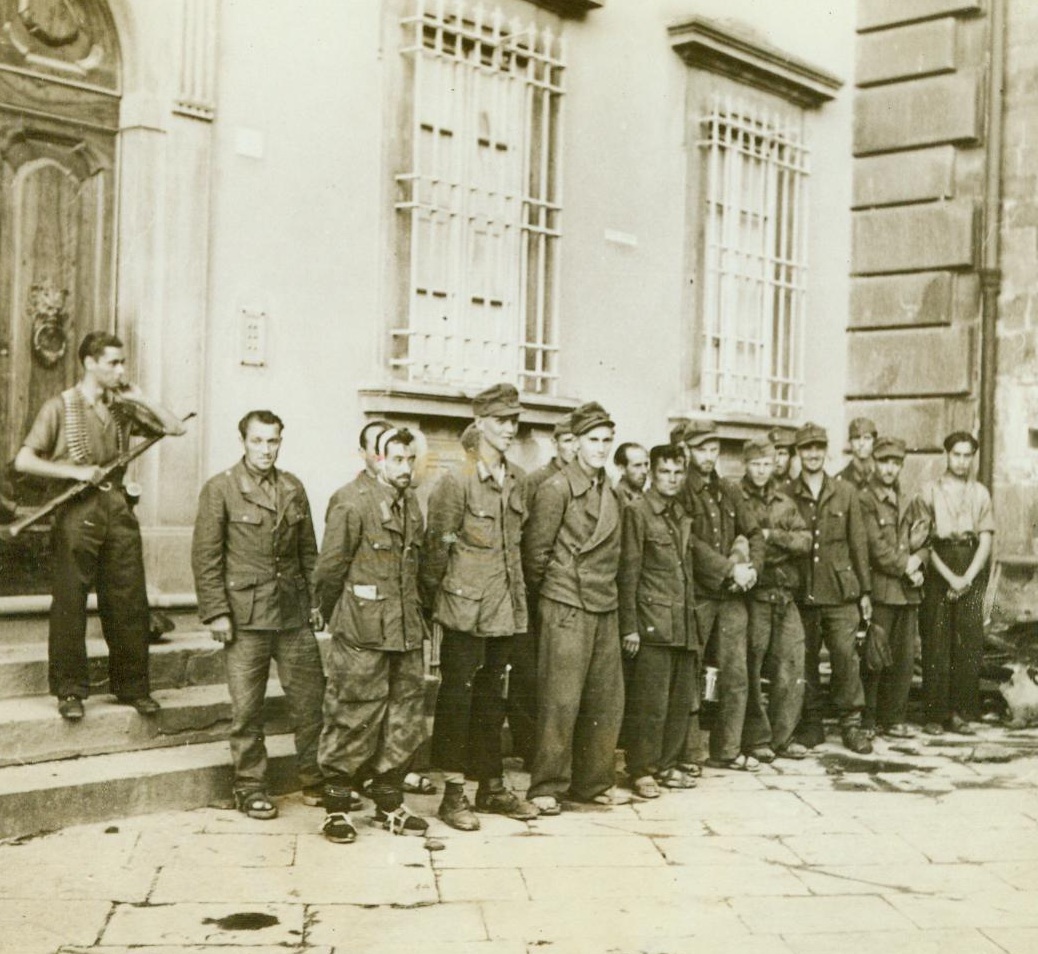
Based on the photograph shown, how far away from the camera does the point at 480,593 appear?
6609mm

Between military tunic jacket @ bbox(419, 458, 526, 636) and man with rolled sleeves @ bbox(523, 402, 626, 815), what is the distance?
0.21 metres

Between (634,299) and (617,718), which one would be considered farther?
(634,299)

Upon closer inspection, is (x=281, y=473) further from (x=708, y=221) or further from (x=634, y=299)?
A: (x=708, y=221)

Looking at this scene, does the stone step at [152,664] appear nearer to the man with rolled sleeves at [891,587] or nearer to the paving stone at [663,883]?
the paving stone at [663,883]

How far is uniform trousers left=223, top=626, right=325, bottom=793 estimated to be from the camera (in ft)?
21.0

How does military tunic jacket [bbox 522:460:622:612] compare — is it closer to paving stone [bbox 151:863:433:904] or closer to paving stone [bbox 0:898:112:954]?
paving stone [bbox 151:863:433:904]

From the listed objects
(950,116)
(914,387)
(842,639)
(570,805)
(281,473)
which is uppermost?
(950,116)

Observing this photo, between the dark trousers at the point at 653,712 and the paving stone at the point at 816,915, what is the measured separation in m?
1.93

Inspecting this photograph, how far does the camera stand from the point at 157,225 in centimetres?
755

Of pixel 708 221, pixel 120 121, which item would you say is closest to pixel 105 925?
pixel 120 121

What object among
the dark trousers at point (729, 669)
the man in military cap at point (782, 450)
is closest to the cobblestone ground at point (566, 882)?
A: the dark trousers at point (729, 669)

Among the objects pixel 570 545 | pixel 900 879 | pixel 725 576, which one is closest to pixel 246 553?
pixel 570 545

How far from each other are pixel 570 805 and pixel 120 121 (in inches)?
167

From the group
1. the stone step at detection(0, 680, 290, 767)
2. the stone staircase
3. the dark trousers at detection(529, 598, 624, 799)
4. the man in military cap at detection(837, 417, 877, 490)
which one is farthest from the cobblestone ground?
the man in military cap at detection(837, 417, 877, 490)
